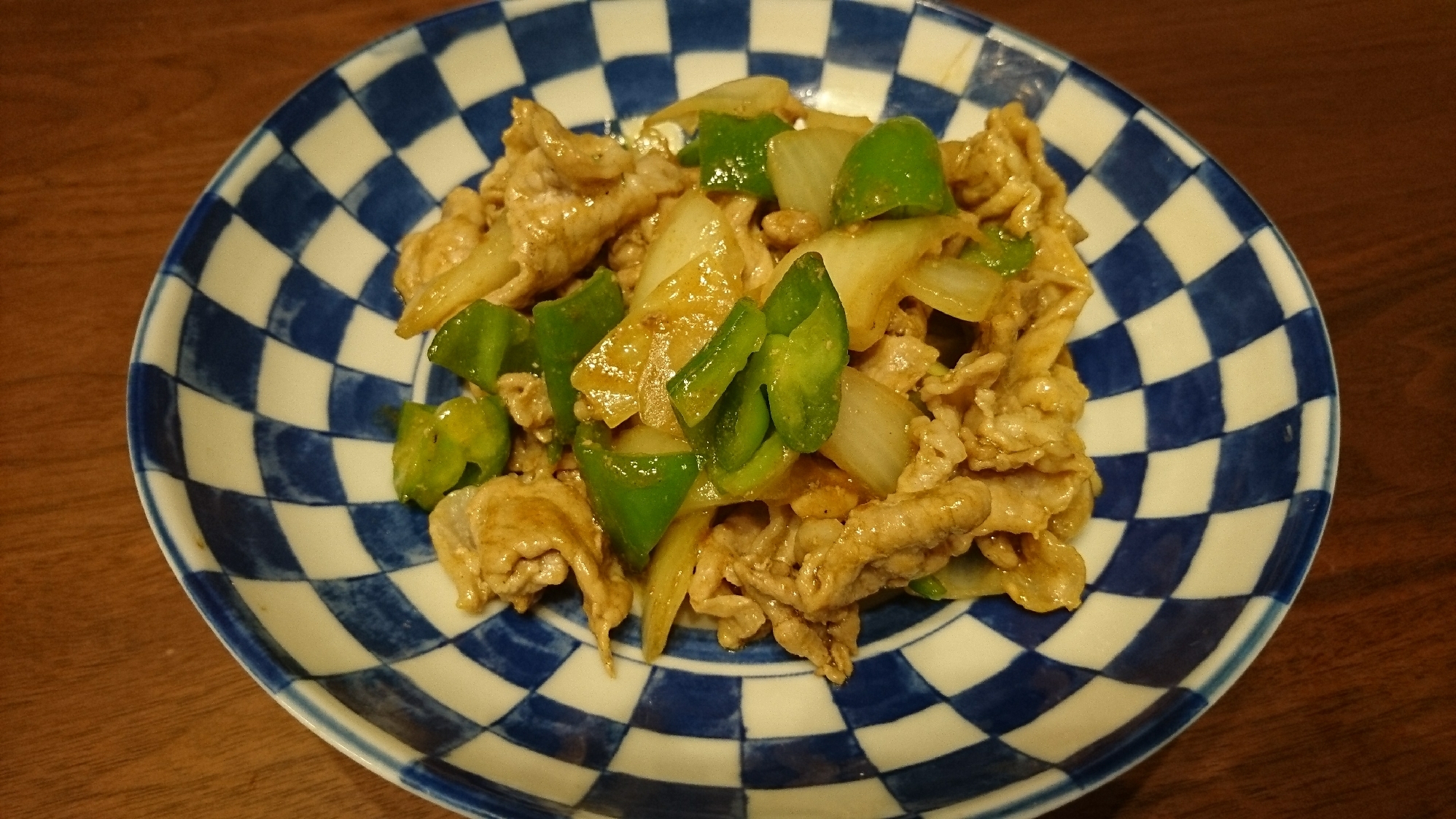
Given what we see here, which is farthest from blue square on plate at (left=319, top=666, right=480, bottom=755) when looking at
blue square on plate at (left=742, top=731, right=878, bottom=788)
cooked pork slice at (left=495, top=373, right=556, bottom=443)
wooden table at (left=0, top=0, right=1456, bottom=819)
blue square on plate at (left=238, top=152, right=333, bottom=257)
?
blue square on plate at (left=238, top=152, right=333, bottom=257)

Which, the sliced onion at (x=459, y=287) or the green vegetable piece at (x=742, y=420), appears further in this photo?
the sliced onion at (x=459, y=287)

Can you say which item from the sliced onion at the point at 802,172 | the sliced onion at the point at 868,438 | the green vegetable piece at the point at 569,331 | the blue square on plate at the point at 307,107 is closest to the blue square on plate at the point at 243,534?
the green vegetable piece at the point at 569,331

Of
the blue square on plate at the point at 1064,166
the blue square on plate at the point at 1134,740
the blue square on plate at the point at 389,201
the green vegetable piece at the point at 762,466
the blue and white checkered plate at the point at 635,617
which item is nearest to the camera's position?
the blue square on plate at the point at 1134,740

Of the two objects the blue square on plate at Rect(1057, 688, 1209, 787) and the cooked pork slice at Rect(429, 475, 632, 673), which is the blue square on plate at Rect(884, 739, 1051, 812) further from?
the cooked pork slice at Rect(429, 475, 632, 673)

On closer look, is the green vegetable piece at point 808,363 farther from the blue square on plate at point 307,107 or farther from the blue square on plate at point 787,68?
the blue square on plate at point 307,107

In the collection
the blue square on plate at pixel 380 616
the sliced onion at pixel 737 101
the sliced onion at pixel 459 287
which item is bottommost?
the blue square on plate at pixel 380 616

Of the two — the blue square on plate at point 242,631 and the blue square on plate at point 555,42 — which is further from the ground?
the blue square on plate at point 555,42
